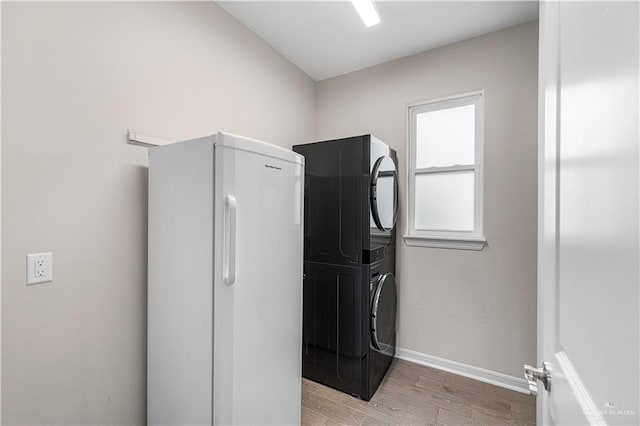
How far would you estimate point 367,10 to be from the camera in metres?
1.76

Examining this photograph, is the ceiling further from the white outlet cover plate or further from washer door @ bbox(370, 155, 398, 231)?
the white outlet cover plate

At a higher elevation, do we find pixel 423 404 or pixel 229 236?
pixel 229 236

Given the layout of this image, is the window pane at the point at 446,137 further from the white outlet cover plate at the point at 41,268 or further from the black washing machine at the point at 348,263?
the white outlet cover plate at the point at 41,268

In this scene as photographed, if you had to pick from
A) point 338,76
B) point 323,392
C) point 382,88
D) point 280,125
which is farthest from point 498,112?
point 323,392

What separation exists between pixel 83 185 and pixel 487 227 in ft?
8.88

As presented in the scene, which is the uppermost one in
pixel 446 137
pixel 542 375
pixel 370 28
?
pixel 370 28

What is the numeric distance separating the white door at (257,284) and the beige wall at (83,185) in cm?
64

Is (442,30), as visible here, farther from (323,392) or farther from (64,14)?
(323,392)

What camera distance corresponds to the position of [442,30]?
Result: 87.9 inches

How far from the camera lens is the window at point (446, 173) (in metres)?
2.36

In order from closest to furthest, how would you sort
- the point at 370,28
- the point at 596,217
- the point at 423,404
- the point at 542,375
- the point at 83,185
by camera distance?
the point at 596,217 → the point at 542,375 → the point at 83,185 → the point at 423,404 → the point at 370,28

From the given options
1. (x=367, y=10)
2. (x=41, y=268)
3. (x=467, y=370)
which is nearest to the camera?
(x=41, y=268)

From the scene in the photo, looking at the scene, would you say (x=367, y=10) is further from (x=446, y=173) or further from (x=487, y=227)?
(x=487, y=227)

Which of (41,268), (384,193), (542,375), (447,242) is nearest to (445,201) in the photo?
(447,242)
